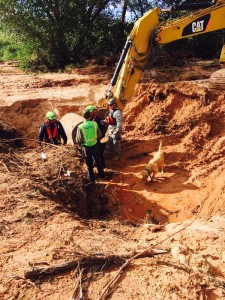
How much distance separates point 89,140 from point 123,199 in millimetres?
1568

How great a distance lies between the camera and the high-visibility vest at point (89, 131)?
8.37 metres

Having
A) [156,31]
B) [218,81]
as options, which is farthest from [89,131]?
[218,81]

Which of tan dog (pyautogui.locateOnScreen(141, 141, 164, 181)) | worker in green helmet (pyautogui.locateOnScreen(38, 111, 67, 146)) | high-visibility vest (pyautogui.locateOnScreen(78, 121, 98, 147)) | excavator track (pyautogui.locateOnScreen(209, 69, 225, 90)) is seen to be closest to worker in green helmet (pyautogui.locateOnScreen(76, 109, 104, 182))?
high-visibility vest (pyautogui.locateOnScreen(78, 121, 98, 147))

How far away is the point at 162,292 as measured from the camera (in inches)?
157

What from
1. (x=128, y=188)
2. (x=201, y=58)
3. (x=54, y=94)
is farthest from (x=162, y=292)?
(x=201, y=58)

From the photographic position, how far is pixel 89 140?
8.47 m

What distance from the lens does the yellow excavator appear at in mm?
8859

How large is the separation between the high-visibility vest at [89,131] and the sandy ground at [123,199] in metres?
0.69

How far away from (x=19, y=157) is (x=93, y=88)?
5.90 meters

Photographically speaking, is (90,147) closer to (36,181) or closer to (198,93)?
(36,181)

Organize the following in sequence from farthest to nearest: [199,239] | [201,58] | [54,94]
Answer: [201,58] → [54,94] → [199,239]

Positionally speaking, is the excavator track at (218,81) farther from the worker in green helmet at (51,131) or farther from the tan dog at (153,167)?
the worker in green helmet at (51,131)

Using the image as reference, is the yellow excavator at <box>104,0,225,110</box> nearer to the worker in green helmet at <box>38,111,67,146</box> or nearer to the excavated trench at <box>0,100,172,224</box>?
the worker in green helmet at <box>38,111,67,146</box>

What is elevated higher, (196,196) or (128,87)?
(128,87)
